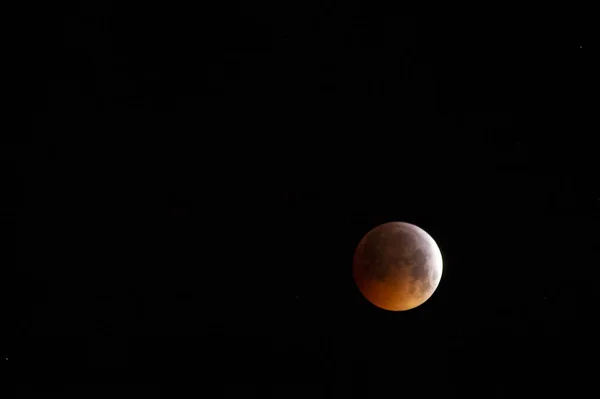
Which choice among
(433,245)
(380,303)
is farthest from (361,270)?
(433,245)

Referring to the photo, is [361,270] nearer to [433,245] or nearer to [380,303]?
[380,303]

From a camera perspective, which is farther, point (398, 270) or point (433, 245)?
point (433, 245)

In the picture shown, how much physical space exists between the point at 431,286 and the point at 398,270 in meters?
0.25

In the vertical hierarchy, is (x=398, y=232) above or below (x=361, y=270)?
above

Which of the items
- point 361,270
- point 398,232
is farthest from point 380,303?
point 398,232

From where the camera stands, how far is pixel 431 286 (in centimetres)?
329

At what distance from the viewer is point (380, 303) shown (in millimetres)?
3262

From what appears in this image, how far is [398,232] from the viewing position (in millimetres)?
3332

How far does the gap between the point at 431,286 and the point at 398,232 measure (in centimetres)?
35

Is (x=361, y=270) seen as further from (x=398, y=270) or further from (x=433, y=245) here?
(x=433, y=245)

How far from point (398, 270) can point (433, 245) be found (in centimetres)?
33

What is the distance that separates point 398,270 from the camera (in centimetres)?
317

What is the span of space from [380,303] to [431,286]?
30 centimetres

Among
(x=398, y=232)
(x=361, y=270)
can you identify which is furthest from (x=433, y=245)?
(x=361, y=270)
